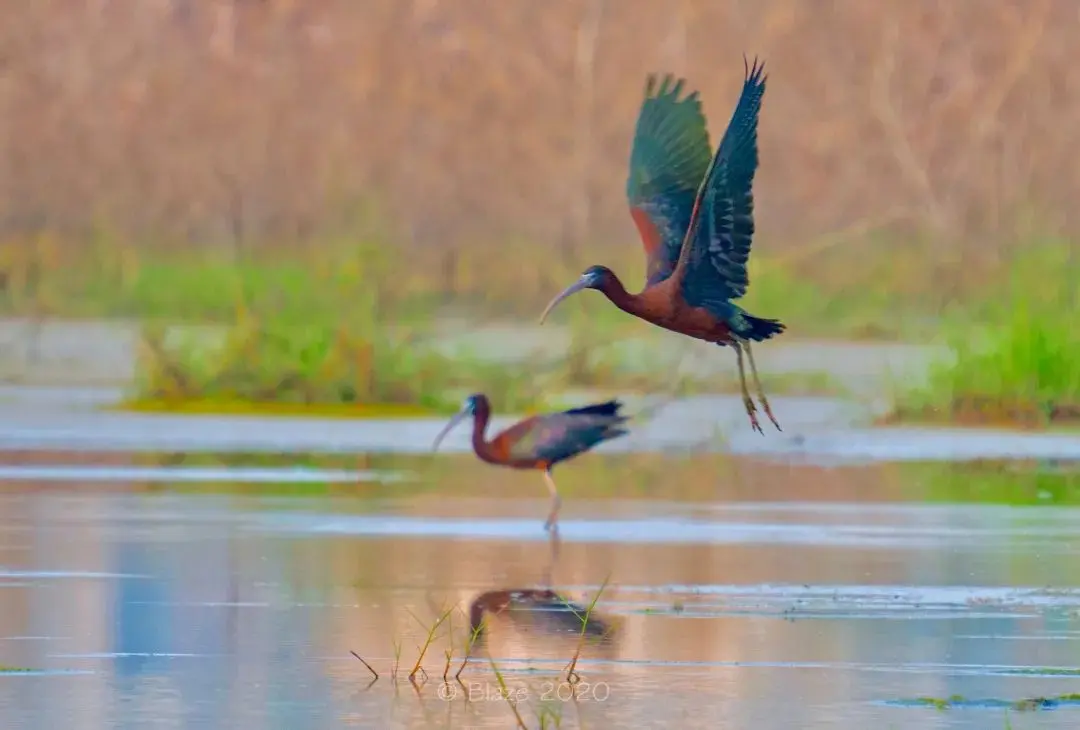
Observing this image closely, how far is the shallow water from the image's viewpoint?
8680 millimetres

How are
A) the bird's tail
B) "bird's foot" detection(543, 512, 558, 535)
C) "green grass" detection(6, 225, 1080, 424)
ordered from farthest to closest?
1. "green grass" detection(6, 225, 1080, 424)
2. "bird's foot" detection(543, 512, 558, 535)
3. the bird's tail

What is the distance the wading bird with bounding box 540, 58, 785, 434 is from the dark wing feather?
2.72 meters

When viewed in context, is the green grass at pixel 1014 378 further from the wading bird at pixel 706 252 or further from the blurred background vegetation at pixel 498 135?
the wading bird at pixel 706 252

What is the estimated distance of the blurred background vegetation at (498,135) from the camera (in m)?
26.0

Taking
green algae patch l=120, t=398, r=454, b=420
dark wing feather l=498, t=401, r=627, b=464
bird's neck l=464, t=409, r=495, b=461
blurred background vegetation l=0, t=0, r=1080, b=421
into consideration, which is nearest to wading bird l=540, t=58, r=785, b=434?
dark wing feather l=498, t=401, r=627, b=464

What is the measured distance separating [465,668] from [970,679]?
1.62 metres

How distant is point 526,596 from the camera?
10773mm

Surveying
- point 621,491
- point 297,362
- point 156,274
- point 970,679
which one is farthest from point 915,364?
point 970,679

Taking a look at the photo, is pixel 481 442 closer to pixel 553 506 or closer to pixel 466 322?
pixel 553 506

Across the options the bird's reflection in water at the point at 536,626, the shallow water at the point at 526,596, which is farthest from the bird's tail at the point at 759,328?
the bird's reflection in water at the point at 536,626

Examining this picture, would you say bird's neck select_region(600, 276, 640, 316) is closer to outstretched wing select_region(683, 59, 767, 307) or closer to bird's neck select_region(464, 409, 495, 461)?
outstretched wing select_region(683, 59, 767, 307)

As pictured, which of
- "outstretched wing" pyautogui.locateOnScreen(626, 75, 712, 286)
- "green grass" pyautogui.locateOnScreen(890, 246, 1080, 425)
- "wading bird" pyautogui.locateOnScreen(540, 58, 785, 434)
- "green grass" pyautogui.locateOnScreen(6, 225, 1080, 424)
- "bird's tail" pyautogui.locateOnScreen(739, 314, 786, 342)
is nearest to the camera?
"wading bird" pyautogui.locateOnScreen(540, 58, 785, 434)

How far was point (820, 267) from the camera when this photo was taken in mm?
25438

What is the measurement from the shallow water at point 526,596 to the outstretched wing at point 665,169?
1.37 metres
